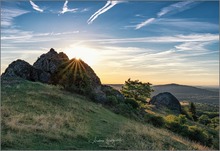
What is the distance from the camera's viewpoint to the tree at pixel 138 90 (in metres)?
71.6

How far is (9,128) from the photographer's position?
56.6 feet

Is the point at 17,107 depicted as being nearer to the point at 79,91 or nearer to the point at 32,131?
the point at 32,131

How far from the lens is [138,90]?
7206cm

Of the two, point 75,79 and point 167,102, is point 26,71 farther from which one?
point 167,102

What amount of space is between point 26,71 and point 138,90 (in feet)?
95.8

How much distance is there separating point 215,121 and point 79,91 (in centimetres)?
6640

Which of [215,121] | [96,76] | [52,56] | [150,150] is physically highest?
[52,56]

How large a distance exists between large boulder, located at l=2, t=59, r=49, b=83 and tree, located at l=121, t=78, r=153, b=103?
2353cm

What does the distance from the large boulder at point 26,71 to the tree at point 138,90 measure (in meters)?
23.5

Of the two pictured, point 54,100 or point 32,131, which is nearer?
point 32,131

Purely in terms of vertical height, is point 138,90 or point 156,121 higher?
point 138,90

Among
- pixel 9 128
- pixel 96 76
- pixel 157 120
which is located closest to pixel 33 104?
pixel 9 128

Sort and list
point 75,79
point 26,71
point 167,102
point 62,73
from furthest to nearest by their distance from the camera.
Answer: point 167,102 < point 26,71 < point 62,73 < point 75,79

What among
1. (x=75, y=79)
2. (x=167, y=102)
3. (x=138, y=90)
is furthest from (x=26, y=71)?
(x=167, y=102)
